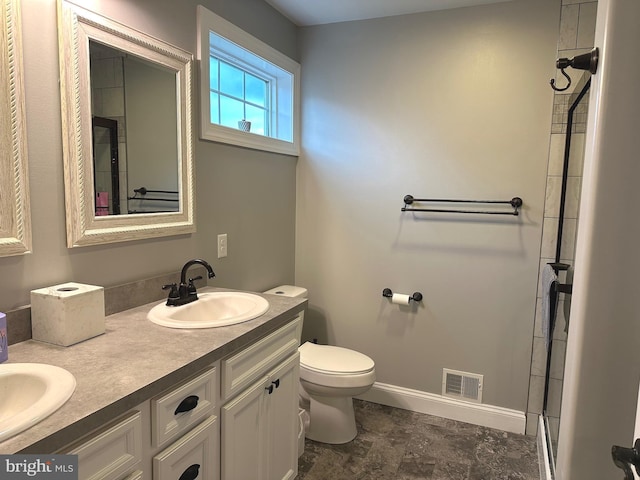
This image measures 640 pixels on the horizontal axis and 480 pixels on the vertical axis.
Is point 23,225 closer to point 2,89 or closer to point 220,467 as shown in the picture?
point 2,89

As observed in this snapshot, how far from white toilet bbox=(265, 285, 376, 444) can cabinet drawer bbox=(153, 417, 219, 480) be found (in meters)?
0.97

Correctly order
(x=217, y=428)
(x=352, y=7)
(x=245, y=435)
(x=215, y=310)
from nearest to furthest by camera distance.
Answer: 1. (x=217, y=428)
2. (x=245, y=435)
3. (x=215, y=310)
4. (x=352, y=7)

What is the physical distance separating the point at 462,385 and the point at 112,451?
2.21 metres

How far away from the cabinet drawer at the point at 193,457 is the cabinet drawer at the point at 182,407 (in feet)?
0.10

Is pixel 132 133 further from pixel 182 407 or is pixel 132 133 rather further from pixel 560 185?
pixel 560 185

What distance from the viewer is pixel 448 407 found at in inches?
107

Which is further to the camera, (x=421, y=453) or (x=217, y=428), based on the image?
(x=421, y=453)

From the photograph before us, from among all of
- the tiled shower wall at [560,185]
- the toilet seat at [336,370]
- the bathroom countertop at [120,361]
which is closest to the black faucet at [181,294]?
the bathroom countertop at [120,361]

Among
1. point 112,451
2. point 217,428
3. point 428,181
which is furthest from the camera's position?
point 428,181

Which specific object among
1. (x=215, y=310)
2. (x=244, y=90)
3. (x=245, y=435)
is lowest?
(x=245, y=435)

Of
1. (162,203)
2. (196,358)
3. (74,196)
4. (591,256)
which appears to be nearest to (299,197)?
(162,203)

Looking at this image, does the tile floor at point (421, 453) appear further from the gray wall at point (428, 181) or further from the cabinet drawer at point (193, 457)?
the cabinet drawer at point (193, 457)

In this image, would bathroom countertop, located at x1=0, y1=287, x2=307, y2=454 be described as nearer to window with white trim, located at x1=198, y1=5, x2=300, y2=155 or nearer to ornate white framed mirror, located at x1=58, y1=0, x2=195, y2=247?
ornate white framed mirror, located at x1=58, y1=0, x2=195, y2=247

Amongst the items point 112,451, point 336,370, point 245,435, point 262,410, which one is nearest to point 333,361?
point 336,370
